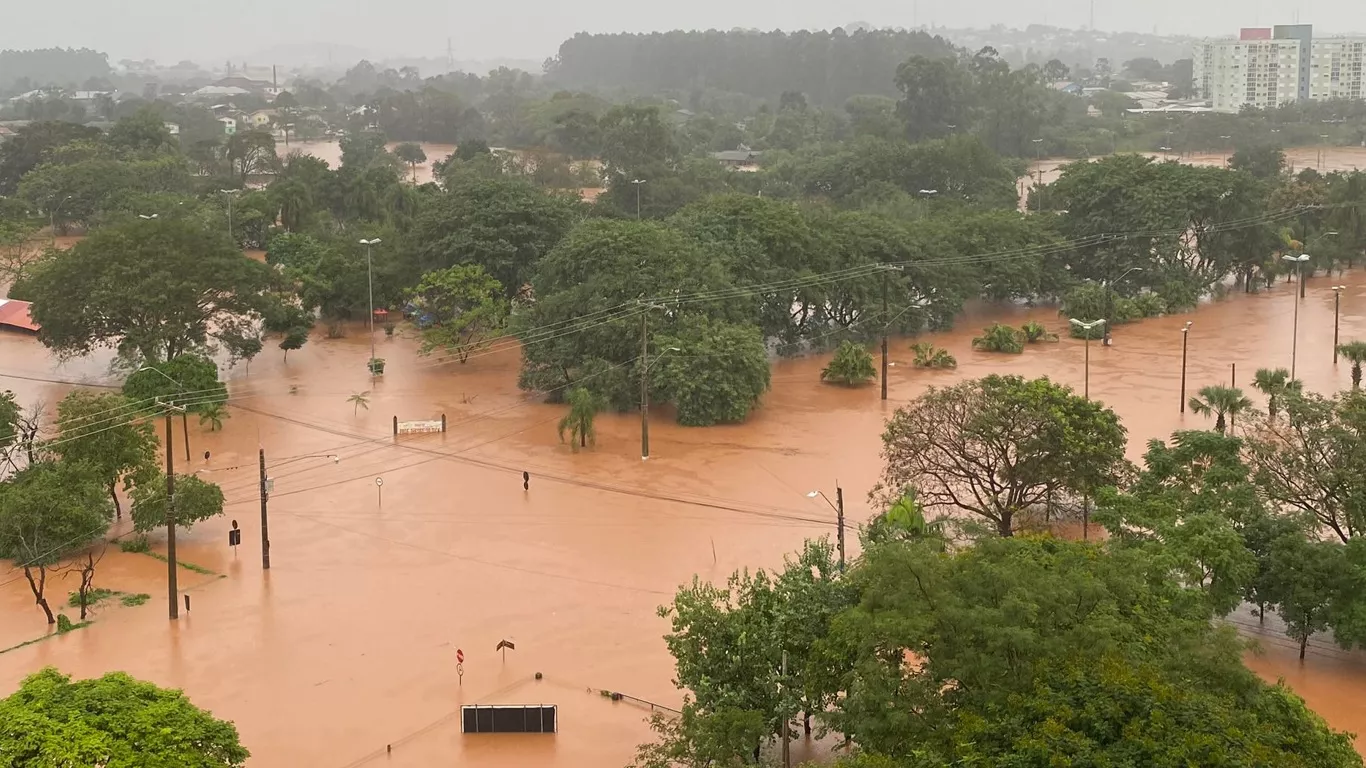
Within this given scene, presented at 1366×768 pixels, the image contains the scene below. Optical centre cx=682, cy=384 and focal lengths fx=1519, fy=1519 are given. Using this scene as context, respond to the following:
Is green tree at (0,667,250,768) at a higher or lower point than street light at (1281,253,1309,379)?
lower

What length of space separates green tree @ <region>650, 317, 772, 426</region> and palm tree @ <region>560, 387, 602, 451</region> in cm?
186

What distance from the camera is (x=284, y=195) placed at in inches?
2438

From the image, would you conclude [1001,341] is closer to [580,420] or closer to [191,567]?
[580,420]

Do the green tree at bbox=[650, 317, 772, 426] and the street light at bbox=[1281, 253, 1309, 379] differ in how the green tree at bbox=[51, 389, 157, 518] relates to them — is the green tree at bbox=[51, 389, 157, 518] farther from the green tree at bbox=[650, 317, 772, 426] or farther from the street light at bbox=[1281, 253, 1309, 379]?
the street light at bbox=[1281, 253, 1309, 379]

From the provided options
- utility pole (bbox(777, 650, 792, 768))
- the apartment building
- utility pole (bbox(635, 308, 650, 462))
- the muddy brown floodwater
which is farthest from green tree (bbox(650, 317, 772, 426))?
the apartment building

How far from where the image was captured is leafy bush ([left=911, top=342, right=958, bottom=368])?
3966 centimetres

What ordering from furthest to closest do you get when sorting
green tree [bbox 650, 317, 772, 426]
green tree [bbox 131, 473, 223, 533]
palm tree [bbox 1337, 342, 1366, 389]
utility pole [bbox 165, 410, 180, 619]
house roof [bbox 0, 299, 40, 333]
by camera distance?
house roof [bbox 0, 299, 40, 333] < palm tree [bbox 1337, 342, 1366, 389] < green tree [bbox 650, 317, 772, 426] < green tree [bbox 131, 473, 223, 533] < utility pole [bbox 165, 410, 180, 619]

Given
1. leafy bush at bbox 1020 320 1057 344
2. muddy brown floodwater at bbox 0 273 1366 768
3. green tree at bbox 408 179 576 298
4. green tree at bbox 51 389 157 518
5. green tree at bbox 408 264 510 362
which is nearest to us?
muddy brown floodwater at bbox 0 273 1366 768

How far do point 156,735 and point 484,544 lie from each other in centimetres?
1213

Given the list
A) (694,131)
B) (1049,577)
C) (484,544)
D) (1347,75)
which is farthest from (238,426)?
(1347,75)

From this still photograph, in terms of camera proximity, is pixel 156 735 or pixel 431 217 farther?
pixel 431 217

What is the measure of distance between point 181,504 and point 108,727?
1114 centimetres

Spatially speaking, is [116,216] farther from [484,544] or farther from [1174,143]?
[1174,143]

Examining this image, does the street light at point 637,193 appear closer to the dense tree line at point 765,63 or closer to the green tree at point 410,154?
the green tree at point 410,154
